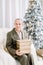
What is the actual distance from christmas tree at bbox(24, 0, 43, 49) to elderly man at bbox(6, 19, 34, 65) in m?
1.09

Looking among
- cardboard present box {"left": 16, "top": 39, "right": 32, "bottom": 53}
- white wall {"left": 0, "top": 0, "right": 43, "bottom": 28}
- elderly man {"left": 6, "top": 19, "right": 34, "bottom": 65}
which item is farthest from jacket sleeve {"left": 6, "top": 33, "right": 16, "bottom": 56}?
white wall {"left": 0, "top": 0, "right": 43, "bottom": 28}

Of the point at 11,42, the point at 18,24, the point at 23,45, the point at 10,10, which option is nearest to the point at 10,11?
the point at 10,10

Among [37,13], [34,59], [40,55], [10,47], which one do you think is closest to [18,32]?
[10,47]

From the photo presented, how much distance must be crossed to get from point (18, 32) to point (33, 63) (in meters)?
0.66

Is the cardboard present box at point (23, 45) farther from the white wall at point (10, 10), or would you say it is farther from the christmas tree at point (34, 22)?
the white wall at point (10, 10)

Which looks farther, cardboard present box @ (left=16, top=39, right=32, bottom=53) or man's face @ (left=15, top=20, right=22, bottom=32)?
man's face @ (left=15, top=20, right=22, bottom=32)

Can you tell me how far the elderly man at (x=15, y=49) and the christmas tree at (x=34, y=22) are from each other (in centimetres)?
109

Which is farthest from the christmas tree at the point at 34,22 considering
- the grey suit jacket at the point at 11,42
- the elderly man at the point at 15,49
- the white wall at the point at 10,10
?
the grey suit jacket at the point at 11,42

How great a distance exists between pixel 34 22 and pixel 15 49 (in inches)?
56.2

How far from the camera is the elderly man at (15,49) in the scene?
3233 mm

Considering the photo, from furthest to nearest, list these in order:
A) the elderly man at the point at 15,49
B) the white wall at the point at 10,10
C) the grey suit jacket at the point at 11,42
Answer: the white wall at the point at 10,10, the grey suit jacket at the point at 11,42, the elderly man at the point at 15,49

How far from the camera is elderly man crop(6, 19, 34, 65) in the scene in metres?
3.23

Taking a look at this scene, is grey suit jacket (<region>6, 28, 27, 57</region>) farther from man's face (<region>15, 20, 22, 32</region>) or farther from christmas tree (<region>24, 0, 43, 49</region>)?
christmas tree (<region>24, 0, 43, 49</region>)

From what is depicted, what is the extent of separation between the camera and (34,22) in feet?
15.2
